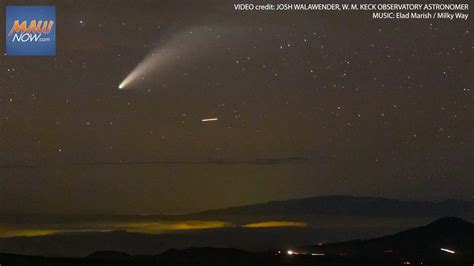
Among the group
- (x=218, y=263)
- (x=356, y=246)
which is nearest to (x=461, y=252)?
(x=356, y=246)

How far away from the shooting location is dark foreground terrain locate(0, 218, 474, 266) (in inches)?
288

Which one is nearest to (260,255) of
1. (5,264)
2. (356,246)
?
(356,246)

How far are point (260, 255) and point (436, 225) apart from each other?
1741 mm

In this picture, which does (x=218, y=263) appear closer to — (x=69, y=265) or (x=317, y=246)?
(x=317, y=246)

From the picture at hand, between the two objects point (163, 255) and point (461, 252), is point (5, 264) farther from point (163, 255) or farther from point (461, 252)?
point (461, 252)

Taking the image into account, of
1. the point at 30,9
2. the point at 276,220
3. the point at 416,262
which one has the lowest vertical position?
the point at 416,262

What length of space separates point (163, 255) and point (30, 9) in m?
2.76

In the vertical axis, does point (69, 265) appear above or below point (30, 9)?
below

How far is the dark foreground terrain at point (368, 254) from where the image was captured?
7.30 meters

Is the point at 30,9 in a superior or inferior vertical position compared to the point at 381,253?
superior

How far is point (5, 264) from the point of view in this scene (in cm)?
778

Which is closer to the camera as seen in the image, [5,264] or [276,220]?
[276,220]

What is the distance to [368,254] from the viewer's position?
24.2 feet

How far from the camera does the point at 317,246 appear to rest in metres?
7.31
